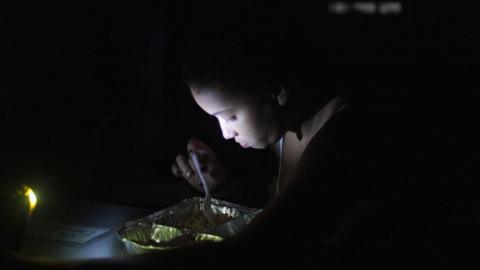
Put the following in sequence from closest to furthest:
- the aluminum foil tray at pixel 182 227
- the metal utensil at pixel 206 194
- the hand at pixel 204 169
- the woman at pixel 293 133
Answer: the woman at pixel 293 133 < the aluminum foil tray at pixel 182 227 < the metal utensil at pixel 206 194 < the hand at pixel 204 169

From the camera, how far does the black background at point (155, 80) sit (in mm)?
1689

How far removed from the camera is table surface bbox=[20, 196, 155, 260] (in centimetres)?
129

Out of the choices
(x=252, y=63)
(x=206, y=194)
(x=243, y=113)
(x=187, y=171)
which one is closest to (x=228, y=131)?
(x=243, y=113)

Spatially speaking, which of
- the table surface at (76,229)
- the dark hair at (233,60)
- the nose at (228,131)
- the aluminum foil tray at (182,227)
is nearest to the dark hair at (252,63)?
the dark hair at (233,60)

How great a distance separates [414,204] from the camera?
48.3 inches

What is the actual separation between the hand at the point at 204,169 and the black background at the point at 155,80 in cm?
54

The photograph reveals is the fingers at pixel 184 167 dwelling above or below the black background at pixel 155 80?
below

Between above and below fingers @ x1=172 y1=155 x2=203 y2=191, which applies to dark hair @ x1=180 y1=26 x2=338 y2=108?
above

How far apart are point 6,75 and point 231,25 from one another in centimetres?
227

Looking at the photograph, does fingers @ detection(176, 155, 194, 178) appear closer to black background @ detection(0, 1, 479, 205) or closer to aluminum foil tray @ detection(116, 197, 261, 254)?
aluminum foil tray @ detection(116, 197, 261, 254)

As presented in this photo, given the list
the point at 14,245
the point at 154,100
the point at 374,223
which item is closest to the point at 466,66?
the point at 154,100

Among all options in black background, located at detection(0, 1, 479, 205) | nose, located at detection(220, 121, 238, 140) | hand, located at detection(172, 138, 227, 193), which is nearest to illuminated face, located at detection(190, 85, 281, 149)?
nose, located at detection(220, 121, 238, 140)

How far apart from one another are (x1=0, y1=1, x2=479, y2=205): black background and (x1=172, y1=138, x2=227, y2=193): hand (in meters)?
0.54

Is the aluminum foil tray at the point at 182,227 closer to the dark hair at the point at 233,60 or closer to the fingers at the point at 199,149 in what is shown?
the fingers at the point at 199,149
